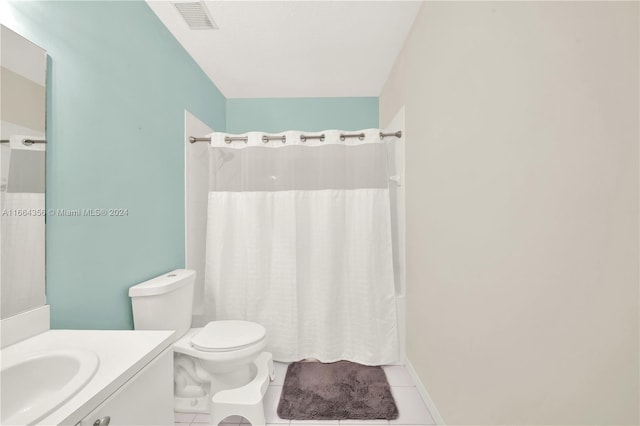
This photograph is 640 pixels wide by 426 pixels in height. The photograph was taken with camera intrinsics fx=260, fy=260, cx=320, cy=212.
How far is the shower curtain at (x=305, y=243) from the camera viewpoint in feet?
6.35

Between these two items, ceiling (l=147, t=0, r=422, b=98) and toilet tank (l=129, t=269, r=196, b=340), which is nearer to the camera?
toilet tank (l=129, t=269, r=196, b=340)

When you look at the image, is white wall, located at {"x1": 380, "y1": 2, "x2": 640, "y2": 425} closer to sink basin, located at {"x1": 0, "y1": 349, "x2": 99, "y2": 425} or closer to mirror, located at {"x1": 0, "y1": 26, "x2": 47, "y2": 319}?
sink basin, located at {"x1": 0, "y1": 349, "x2": 99, "y2": 425}

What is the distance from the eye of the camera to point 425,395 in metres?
1.55

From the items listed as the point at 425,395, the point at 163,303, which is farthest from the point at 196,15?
the point at 425,395

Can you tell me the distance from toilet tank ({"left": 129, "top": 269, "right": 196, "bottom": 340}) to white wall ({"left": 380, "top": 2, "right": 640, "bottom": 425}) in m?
1.45

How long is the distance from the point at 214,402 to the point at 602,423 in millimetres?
1508

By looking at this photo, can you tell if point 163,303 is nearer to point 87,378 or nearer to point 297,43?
point 87,378

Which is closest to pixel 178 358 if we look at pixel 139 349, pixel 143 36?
pixel 139 349

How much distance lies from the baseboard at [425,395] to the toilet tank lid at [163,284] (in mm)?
1572

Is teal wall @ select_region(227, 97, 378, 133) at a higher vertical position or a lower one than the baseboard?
higher

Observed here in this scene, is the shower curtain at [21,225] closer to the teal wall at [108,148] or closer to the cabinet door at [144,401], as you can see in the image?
the teal wall at [108,148]

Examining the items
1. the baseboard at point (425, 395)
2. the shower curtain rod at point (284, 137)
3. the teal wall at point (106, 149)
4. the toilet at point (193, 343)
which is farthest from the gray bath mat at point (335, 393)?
the shower curtain rod at point (284, 137)

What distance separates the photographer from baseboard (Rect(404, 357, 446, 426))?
1.37m

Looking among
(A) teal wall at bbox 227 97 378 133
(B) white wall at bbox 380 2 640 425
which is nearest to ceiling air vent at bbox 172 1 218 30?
(A) teal wall at bbox 227 97 378 133
